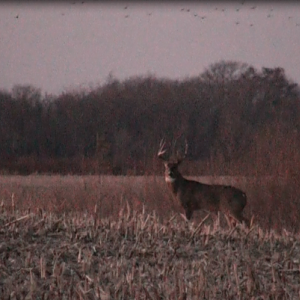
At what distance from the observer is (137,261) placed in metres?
6.94

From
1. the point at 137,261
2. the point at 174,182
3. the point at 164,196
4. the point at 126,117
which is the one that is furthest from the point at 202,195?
the point at 126,117

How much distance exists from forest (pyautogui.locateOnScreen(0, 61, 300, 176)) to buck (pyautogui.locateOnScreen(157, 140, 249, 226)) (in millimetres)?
5284

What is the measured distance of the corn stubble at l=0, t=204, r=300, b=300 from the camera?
6203mm

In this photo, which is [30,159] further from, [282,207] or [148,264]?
[148,264]

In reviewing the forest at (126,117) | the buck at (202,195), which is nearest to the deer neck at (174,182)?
the buck at (202,195)

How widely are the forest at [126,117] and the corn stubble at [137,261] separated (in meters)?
12.8

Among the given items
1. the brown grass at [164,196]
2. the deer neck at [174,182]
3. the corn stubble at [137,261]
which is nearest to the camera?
the corn stubble at [137,261]

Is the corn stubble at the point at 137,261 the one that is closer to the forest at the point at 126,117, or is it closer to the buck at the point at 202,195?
the buck at the point at 202,195

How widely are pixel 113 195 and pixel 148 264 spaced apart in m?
9.22

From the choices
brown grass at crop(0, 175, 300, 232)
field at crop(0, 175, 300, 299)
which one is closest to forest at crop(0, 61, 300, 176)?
brown grass at crop(0, 175, 300, 232)

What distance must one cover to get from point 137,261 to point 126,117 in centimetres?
2090

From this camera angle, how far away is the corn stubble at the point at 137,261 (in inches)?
244

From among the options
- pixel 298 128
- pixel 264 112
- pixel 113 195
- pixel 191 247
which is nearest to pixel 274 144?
pixel 298 128

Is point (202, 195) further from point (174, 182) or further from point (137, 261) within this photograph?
point (137, 261)
